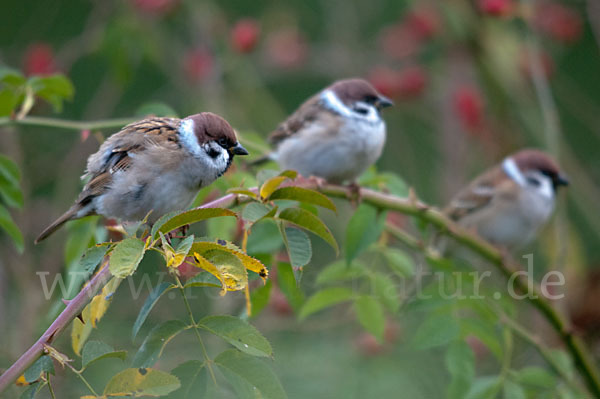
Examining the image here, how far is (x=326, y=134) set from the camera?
9.61 feet

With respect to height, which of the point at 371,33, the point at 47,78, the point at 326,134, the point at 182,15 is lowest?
the point at 371,33

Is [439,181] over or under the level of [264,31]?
under

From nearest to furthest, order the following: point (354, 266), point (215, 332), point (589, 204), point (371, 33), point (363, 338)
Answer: point (215, 332)
point (354, 266)
point (363, 338)
point (589, 204)
point (371, 33)

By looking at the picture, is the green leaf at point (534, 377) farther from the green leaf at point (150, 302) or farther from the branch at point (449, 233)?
the green leaf at point (150, 302)

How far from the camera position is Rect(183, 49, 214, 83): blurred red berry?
344 cm

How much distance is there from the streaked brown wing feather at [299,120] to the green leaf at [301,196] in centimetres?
177

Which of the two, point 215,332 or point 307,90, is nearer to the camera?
point 215,332

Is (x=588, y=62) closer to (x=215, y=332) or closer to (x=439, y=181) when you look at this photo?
(x=439, y=181)

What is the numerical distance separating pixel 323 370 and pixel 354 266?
3.39 ft

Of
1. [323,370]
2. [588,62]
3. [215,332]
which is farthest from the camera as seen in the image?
[588,62]

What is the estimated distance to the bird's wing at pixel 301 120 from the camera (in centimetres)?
303

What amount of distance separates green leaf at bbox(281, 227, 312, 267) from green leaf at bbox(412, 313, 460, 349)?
2.52 feet

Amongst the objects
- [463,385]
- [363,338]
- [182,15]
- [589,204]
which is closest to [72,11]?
[182,15]

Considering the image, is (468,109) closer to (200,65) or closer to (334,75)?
(334,75)
